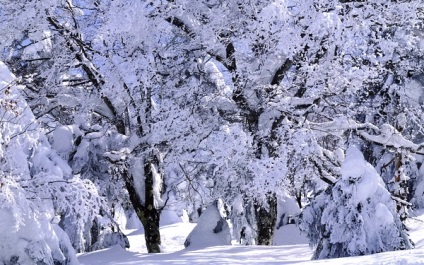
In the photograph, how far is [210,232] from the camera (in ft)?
36.7

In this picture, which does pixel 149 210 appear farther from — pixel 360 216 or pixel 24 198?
pixel 24 198

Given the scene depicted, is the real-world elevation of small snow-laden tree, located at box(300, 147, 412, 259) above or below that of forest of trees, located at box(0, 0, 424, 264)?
below

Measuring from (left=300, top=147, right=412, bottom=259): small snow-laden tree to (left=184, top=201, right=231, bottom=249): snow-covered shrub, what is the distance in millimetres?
3310

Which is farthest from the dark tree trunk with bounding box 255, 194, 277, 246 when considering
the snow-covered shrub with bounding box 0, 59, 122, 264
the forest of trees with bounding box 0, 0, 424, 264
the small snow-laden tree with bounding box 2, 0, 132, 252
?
the snow-covered shrub with bounding box 0, 59, 122, 264

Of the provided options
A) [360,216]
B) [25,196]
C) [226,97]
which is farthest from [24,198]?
[226,97]

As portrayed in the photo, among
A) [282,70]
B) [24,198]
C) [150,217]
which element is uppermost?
[282,70]

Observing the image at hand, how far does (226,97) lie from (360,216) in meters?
3.75

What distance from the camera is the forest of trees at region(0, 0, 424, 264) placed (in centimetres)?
785

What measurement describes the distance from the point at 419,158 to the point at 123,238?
9.80m

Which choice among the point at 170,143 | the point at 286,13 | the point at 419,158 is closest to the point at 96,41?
the point at 170,143

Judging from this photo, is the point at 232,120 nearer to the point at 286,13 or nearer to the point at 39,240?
the point at 286,13

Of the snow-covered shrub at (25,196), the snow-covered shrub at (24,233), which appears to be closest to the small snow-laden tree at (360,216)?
the snow-covered shrub at (25,196)

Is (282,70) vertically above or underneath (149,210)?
above

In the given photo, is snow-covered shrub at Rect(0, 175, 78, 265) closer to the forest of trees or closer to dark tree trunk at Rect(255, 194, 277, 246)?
the forest of trees
